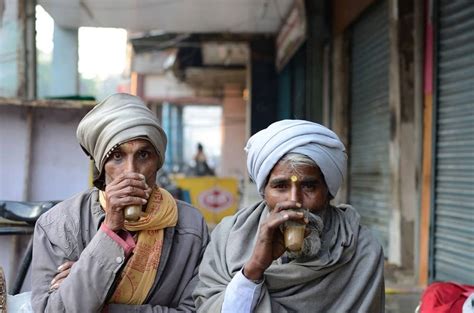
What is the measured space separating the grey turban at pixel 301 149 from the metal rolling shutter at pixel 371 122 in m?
4.50

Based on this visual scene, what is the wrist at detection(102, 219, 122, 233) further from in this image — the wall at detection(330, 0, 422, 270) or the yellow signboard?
the yellow signboard

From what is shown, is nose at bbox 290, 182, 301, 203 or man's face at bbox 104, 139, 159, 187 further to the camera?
man's face at bbox 104, 139, 159, 187

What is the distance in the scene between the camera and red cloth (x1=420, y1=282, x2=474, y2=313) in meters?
3.21

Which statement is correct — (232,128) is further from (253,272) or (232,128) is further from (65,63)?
(253,272)

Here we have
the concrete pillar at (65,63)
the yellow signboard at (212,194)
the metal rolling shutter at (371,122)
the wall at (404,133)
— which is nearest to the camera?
the wall at (404,133)

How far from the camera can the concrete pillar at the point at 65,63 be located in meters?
7.33

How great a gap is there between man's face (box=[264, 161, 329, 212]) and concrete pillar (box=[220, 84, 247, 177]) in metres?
18.4

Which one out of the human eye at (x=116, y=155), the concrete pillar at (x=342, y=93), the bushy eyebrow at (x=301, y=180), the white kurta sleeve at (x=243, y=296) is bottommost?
the white kurta sleeve at (x=243, y=296)

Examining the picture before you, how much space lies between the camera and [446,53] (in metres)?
4.90

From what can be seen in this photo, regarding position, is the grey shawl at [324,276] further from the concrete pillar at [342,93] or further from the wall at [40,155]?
the concrete pillar at [342,93]

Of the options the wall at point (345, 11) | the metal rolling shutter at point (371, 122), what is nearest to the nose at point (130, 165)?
the metal rolling shutter at point (371, 122)

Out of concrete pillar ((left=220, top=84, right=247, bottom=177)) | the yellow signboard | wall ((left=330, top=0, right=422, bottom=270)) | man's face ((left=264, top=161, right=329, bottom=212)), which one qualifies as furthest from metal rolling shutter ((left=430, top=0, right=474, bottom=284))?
concrete pillar ((left=220, top=84, right=247, bottom=177))

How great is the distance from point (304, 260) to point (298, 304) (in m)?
0.14

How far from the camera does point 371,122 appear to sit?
6.95 metres
